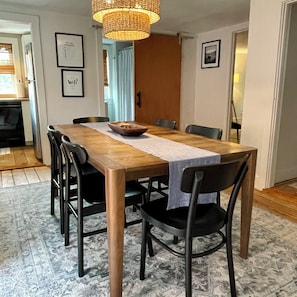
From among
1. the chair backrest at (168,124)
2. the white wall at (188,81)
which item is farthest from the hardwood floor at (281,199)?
the white wall at (188,81)

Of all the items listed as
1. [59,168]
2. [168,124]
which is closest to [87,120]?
[168,124]

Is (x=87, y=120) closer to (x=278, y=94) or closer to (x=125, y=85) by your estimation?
(x=278, y=94)

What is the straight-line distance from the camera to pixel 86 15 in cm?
376

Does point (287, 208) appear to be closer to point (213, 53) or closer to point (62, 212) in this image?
point (62, 212)

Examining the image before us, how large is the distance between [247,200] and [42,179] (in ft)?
8.52

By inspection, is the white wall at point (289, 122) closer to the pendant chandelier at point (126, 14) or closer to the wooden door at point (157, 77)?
the pendant chandelier at point (126, 14)

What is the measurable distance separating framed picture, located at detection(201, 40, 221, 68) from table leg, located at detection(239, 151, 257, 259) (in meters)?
3.47

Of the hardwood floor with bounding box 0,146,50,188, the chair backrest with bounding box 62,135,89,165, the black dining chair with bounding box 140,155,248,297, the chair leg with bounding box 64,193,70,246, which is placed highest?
the chair backrest with bounding box 62,135,89,165

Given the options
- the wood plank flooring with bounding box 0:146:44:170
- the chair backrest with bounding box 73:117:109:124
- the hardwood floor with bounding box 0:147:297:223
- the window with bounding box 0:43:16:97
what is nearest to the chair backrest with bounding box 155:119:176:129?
the chair backrest with bounding box 73:117:109:124


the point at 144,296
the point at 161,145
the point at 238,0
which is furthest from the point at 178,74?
the point at 144,296

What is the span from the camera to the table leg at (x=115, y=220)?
1232mm

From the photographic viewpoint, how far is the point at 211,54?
478 centimetres

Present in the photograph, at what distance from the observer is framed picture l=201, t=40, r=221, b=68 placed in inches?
183

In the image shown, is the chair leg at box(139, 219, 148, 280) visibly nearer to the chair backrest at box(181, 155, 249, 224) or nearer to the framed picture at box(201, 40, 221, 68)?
the chair backrest at box(181, 155, 249, 224)
